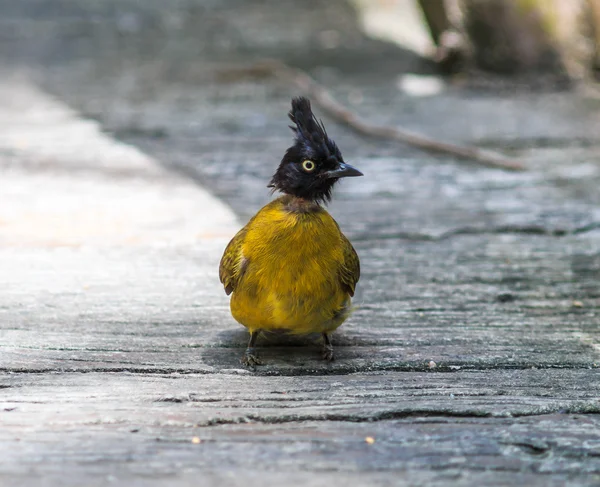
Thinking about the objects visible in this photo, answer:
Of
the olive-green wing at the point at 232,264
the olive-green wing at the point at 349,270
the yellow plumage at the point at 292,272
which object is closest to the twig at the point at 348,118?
the olive-green wing at the point at 349,270

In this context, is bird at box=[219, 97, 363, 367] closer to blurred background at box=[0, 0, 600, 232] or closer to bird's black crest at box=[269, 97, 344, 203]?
bird's black crest at box=[269, 97, 344, 203]

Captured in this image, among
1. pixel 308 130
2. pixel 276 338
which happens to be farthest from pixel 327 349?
pixel 308 130

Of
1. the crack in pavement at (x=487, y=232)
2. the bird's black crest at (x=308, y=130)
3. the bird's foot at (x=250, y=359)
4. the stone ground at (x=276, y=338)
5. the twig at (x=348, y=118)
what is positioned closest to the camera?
the stone ground at (x=276, y=338)

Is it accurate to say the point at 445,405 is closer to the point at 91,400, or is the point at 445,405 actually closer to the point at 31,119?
the point at 91,400

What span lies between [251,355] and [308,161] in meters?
0.77

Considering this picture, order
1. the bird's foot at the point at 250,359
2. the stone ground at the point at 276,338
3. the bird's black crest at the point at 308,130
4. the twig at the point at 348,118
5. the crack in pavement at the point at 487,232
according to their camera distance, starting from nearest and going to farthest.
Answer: the stone ground at the point at 276,338 → the bird's foot at the point at 250,359 → the bird's black crest at the point at 308,130 → the crack in pavement at the point at 487,232 → the twig at the point at 348,118

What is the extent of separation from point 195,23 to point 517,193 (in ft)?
20.4

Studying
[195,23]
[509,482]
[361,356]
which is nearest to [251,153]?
[361,356]

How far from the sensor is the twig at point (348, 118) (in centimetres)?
562

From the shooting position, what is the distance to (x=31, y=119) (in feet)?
A: 20.6

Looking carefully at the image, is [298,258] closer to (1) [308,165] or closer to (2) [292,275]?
(2) [292,275]

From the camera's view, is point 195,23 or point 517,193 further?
point 195,23

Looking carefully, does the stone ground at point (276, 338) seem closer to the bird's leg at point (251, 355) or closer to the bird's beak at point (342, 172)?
the bird's leg at point (251, 355)

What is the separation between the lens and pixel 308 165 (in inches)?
123
